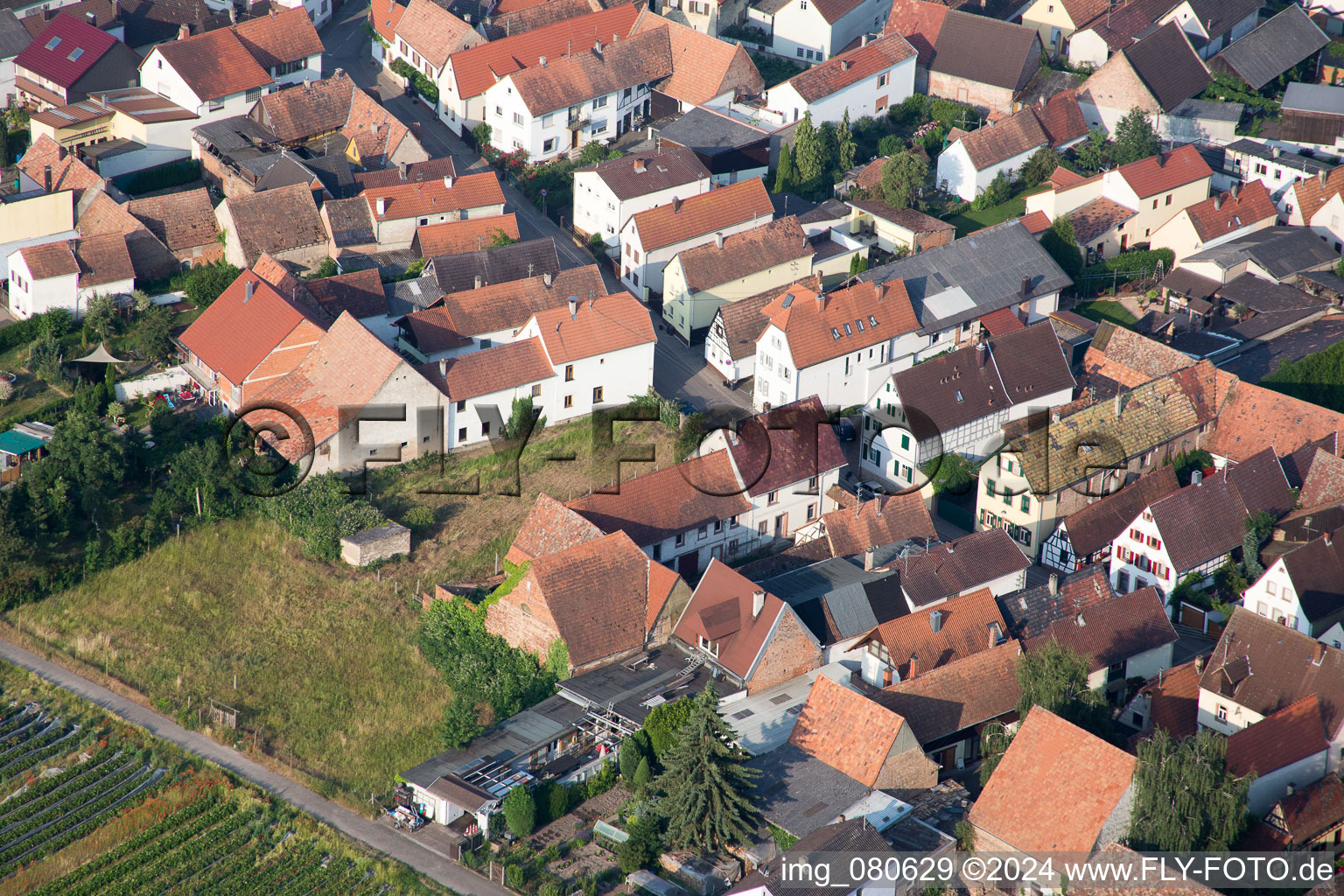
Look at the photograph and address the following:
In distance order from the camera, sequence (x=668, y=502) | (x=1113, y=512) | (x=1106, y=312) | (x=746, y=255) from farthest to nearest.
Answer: (x=1106, y=312), (x=746, y=255), (x=1113, y=512), (x=668, y=502)

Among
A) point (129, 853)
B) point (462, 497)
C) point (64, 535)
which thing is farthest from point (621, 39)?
point (129, 853)

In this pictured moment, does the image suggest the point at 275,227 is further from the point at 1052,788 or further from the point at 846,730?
the point at 1052,788

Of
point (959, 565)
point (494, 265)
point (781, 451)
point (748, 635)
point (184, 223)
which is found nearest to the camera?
point (748, 635)

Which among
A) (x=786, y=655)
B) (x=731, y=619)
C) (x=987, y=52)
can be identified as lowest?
(x=786, y=655)

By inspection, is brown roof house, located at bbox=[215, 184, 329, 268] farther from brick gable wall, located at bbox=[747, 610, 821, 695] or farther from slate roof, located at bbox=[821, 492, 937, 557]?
brick gable wall, located at bbox=[747, 610, 821, 695]

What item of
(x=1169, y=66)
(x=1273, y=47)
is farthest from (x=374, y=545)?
(x=1273, y=47)

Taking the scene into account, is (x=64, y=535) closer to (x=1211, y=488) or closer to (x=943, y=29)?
(x=1211, y=488)

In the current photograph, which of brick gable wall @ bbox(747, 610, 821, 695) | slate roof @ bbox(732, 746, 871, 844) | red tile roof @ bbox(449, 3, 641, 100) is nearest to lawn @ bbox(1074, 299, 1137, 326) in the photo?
brick gable wall @ bbox(747, 610, 821, 695)
